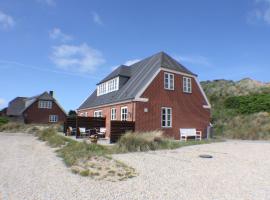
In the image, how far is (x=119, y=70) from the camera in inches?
1097

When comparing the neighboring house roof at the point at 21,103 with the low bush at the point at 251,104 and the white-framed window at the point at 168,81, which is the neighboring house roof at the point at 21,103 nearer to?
the low bush at the point at 251,104

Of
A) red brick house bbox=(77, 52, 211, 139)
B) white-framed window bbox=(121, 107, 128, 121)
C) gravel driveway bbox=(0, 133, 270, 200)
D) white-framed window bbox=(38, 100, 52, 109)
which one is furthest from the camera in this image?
white-framed window bbox=(38, 100, 52, 109)

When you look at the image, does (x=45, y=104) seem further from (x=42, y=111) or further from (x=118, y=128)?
(x=118, y=128)

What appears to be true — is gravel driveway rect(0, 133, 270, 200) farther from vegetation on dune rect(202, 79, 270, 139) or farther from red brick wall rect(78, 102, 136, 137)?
vegetation on dune rect(202, 79, 270, 139)

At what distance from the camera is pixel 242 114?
3316cm

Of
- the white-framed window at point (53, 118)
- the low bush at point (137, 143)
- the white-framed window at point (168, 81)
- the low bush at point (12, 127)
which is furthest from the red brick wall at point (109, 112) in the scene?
the white-framed window at point (53, 118)

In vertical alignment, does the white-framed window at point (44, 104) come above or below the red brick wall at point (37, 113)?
above

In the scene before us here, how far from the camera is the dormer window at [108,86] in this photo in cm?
2712

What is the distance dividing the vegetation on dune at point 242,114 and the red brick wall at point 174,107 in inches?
165

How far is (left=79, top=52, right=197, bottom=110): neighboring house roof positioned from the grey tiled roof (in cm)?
2914

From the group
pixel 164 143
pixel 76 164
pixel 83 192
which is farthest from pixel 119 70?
pixel 83 192

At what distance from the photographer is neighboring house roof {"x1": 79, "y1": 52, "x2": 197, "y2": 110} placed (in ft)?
74.7

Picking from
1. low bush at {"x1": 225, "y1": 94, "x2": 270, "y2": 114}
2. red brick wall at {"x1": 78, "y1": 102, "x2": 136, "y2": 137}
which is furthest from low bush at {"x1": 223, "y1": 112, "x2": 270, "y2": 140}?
red brick wall at {"x1": 78, "y1": 102, "x2": 136, "y2": 137}

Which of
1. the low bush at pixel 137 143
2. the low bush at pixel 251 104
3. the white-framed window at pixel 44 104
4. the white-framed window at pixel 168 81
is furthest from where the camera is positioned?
the white-framed window at pixel 44 104
